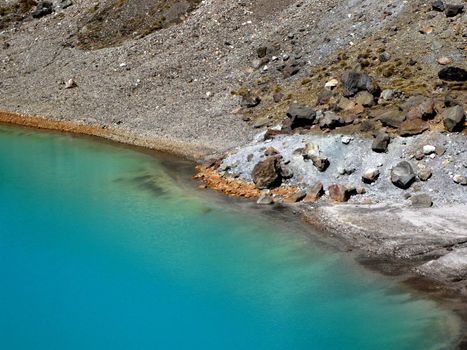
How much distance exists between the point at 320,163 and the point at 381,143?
3018 mm

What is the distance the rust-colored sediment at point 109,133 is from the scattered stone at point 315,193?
8.45 meters

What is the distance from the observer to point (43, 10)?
5569cm

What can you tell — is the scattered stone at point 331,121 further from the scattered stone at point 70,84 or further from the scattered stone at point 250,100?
the scattered stone at point 70,84

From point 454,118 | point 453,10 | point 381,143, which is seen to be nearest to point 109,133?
point 381,143

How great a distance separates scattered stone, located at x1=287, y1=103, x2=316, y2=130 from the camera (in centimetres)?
3088

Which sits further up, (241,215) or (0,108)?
(0,108)

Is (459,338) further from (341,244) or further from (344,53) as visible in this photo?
(344,53)

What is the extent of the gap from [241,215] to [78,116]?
764 inches

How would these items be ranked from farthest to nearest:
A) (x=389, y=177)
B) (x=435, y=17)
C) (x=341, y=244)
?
1. (x=435, y=17)
2. (x=389, y=177)
3. (x=341, y=244)

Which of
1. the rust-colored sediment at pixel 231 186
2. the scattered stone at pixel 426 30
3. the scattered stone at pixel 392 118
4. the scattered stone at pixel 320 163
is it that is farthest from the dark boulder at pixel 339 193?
the scattered stone at pixel 426 30

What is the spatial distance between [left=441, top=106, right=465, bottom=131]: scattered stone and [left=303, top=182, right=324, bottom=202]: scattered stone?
21.3ft

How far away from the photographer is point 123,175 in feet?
104

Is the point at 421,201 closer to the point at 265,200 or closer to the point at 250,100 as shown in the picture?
the point at 265,200

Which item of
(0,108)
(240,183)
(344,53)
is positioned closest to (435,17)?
(344,53)
